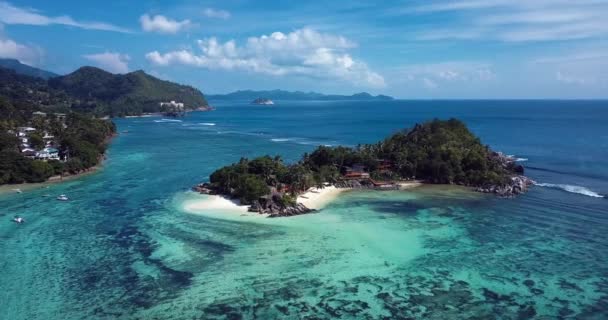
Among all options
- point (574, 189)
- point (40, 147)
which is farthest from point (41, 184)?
point (574, 189)

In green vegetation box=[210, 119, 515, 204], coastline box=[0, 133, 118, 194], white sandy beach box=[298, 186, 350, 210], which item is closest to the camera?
Answer: white sandy beach box=[298, 186, 350, 210]

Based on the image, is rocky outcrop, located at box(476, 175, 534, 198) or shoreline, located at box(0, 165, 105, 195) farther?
shoreline, located at box(0, 165, 105, 195)

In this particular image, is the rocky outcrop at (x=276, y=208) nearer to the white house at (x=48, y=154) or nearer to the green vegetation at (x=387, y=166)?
the green vegetation at (x=387, y=166)

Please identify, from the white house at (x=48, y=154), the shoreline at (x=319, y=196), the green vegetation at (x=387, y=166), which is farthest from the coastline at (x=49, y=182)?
the shoreline at (x=319, y=196)

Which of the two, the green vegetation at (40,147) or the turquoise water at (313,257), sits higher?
the green vegetation at (40,147)

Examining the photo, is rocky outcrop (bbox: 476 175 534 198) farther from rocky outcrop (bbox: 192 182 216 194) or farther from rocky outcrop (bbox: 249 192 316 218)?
rocky outcrop (bbox: 192 182 216 194)

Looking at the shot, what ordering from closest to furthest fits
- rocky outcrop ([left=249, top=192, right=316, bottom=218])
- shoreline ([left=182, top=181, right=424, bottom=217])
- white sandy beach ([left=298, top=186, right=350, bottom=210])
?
rocky outcrop ([left=249, top=192, right=316, bottom=218]) → shoreline ([left=182, top=181, right=424, bottom=217]) → white sandy beach ([left=298, top=186, right=350, bottom=210])

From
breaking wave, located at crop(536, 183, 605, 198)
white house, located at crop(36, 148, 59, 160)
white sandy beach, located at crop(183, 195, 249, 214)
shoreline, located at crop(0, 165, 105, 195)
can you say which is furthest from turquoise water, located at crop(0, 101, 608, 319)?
white house, located at crop(36, 148, 59, 160)

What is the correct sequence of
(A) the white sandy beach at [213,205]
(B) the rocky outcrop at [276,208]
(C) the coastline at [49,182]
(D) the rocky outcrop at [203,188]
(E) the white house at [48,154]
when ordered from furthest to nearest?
(E) the white house at [48,154] < (C) the coastline at [49,182] < (D) the rocky outcrop at [203,188] < (A) the white sandy beach at [213,205] < (B) the rocky outcrop at [276,208]

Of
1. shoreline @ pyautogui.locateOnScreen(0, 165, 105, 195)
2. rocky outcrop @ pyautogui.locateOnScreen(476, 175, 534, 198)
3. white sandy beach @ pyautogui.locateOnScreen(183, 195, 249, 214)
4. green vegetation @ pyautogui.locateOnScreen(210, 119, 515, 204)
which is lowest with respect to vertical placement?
white sandy beach @ pyautogui.locateOnScreen(183, 195, 249, 214)
